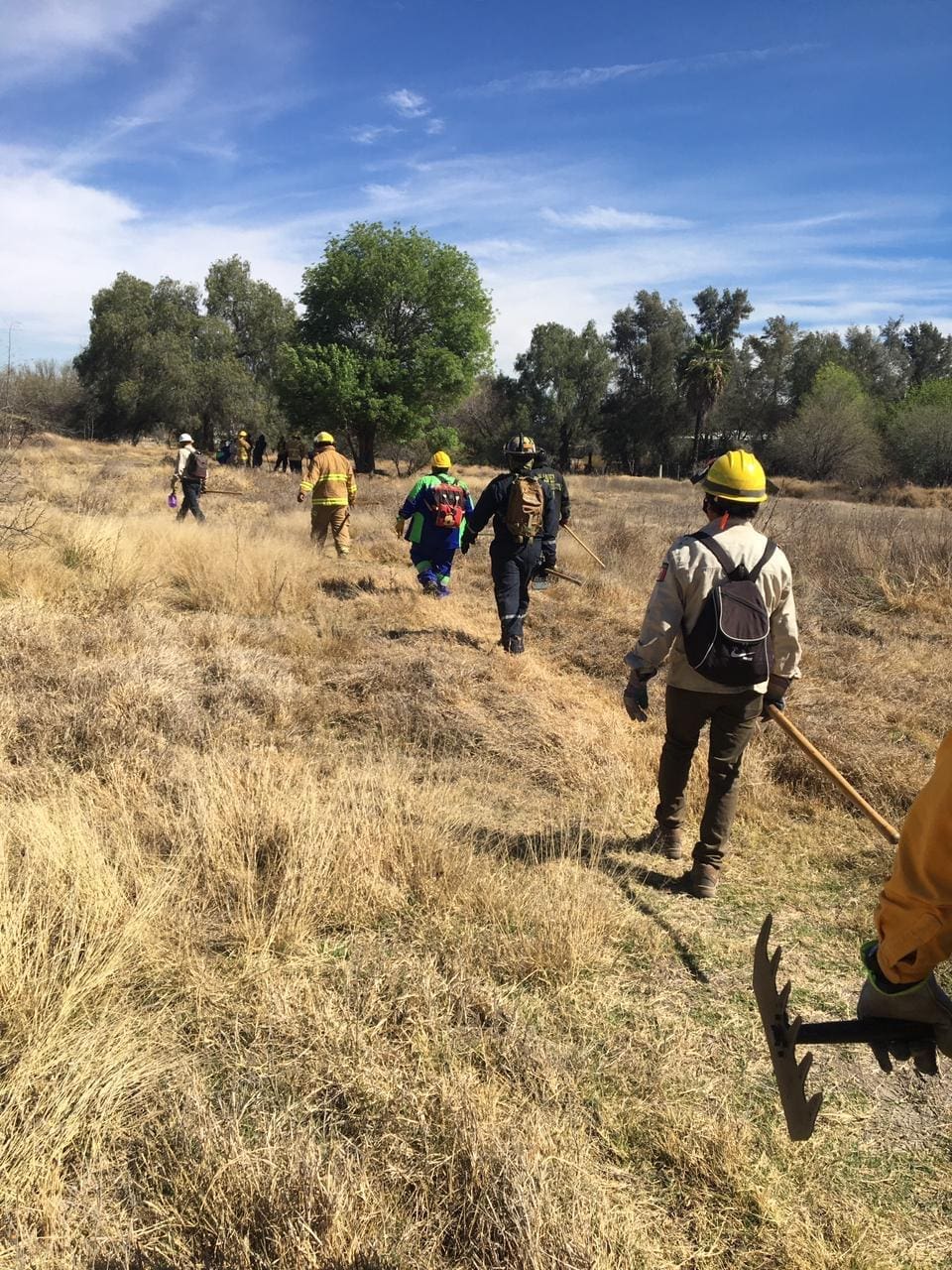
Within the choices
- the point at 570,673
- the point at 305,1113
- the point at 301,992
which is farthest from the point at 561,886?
the point at 570,673

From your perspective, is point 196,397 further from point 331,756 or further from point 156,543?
point 331,756

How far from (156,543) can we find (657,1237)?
869cm

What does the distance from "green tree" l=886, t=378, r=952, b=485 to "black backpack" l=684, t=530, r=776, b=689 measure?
43.0 m

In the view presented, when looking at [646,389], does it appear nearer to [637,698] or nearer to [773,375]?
[773,375]

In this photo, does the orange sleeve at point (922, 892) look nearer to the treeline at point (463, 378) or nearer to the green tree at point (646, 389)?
the treeline at point (463, 378)

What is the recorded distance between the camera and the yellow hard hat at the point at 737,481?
11.0 feet

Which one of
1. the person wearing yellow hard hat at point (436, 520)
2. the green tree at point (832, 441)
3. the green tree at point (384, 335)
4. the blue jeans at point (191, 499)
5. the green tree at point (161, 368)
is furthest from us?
the green tree at point (161, 368)

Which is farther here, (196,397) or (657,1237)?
(196,397)

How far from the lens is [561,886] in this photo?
3104 mm

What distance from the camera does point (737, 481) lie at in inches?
132

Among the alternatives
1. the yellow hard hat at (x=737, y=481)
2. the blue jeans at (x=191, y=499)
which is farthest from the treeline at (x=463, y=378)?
the yellow hard hat at (x=737, y=481)

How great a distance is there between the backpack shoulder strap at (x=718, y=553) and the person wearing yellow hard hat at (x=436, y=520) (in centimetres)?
466

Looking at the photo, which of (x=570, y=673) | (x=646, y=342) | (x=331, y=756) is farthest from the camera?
(x=646, y=342)

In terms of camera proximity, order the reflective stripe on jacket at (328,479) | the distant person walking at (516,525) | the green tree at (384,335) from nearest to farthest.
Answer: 1. the distant person walking at (516,525)
2. the reflective stripe on jacket at (328,479)
3. the green tree at (384,335)
